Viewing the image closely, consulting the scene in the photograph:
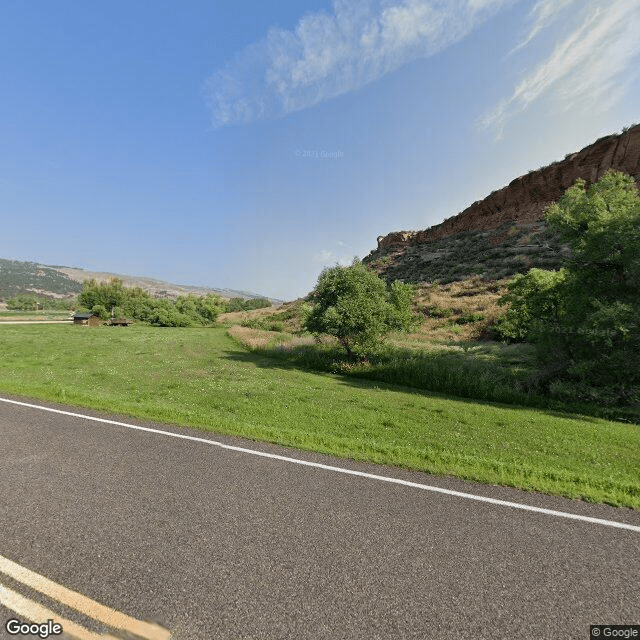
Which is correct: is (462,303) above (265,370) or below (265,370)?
above

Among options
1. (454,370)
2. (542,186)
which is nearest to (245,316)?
(454,370)

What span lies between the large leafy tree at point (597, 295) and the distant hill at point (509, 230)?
123 feet

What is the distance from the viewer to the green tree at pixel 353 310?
Result: 2336 centimetres

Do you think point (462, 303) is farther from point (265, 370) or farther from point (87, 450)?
point (87, 450)

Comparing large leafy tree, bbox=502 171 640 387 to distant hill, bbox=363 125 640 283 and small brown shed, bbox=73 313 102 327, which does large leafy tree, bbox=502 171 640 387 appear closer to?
distant hill, bbox=363 125 640 283

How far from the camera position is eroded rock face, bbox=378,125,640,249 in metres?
69.0

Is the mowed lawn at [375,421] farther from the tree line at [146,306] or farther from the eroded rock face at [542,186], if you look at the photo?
the eroded rock face at [542,186]

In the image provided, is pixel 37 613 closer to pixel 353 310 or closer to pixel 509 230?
pixel 353 310

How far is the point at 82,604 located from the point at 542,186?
10334 cm

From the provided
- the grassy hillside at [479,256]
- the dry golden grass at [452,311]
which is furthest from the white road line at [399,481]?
the grassy hillside at [479,256]

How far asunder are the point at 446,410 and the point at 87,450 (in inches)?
460

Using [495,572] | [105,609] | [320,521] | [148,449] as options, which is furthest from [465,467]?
[148,449]

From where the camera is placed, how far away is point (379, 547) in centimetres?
458

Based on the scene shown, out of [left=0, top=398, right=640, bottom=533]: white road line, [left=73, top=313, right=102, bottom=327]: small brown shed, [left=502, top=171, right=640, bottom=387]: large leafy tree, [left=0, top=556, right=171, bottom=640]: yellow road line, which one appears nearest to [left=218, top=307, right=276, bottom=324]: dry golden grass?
[left=73, top=313, right=102, bottom=327]: small brown shed
